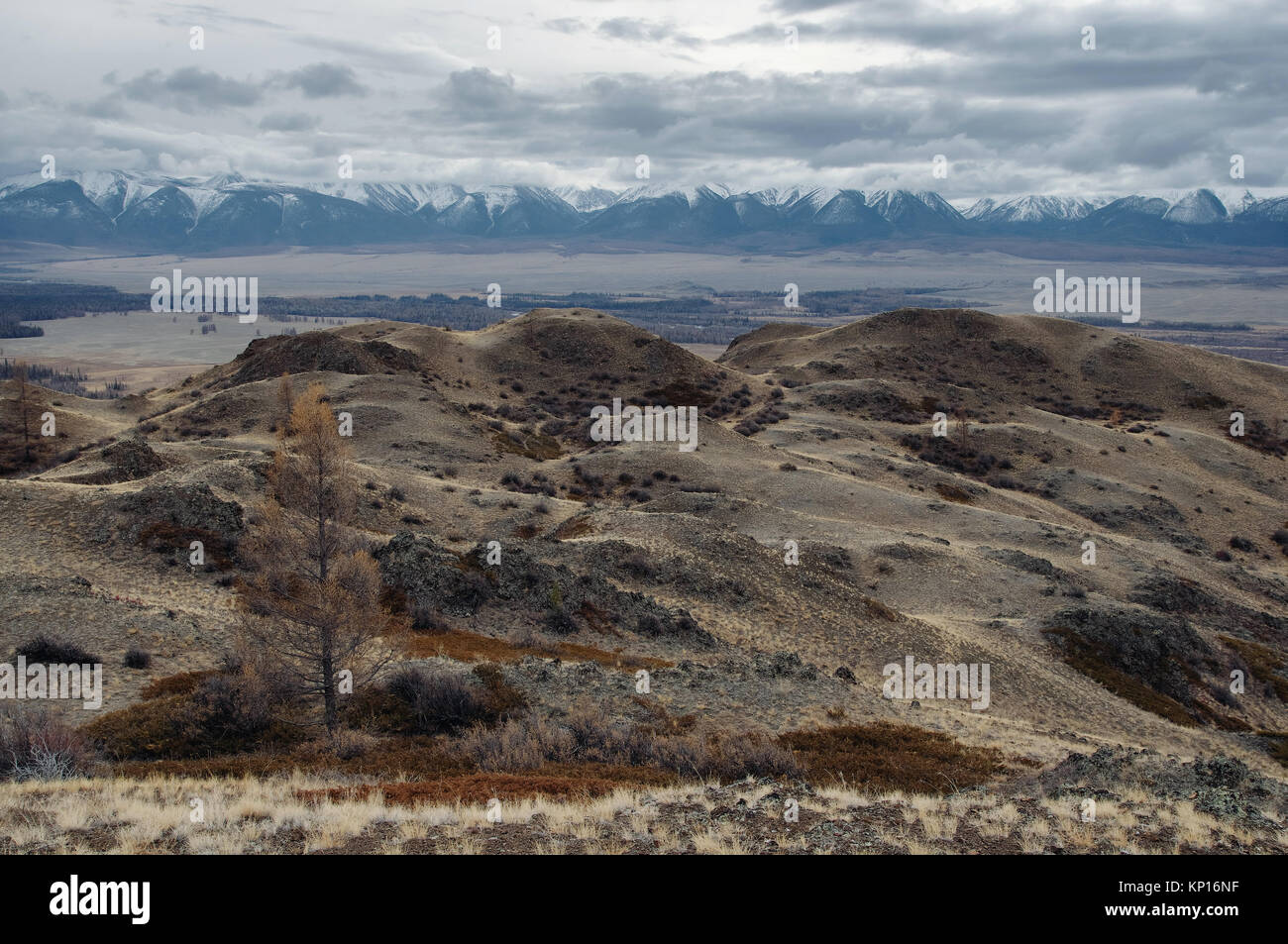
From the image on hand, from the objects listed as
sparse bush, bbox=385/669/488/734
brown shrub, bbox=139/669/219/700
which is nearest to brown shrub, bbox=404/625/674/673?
sparse bush, bbox=385/669/488/734

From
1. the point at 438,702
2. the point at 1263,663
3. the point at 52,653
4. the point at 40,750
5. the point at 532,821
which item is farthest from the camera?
the point at 1263,663

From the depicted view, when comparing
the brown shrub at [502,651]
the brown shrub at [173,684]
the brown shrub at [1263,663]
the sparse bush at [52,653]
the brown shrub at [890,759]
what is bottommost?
the brown shrub at [1263,663]

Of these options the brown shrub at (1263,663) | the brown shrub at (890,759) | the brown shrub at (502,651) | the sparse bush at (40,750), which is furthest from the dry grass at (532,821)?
the brown shrub at (1263,663)

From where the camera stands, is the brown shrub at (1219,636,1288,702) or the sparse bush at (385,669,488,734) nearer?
the sparse bush at (385,669,488,734)

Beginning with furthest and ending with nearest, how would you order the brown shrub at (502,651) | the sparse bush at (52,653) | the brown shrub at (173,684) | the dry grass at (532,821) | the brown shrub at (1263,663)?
the brown shrub at (1263,663), the brown shrub at (502,651), the sparse bush at (52,653), the brown shrub at (173,684), the dry grass at (532,821)

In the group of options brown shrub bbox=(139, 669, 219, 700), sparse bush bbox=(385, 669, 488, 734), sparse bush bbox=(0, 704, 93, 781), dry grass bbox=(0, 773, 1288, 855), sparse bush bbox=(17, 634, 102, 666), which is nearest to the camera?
dry grass bbox=(0, 773, 1288, 855)

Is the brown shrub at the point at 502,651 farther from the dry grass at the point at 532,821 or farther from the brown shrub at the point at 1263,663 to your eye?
the brown shrub at the point at 1263,663

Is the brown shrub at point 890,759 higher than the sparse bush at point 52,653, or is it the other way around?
the sparse bush at point 52,653

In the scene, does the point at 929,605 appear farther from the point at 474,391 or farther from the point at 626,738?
the point at 474,391

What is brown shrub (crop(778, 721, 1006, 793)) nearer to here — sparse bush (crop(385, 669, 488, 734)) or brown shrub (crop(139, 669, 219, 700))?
sparse bush (crop(385, 669, 488, 734))

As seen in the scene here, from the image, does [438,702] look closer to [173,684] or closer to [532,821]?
[173,684]

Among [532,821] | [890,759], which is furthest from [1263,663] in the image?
[532,821]
